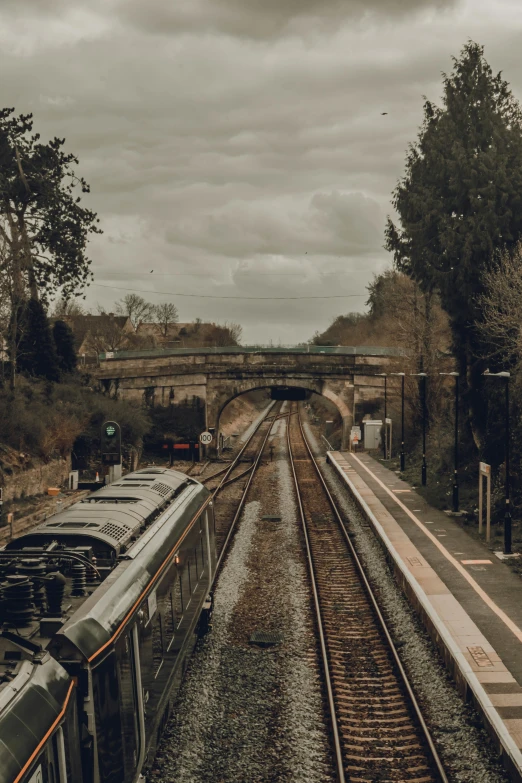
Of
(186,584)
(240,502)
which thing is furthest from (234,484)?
(186,584)

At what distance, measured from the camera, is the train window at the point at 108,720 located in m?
7.02

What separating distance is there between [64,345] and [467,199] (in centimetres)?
2708

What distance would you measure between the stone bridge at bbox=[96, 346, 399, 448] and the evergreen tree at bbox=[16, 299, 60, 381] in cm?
842

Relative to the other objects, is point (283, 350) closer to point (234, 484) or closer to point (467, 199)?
point (234, 484)

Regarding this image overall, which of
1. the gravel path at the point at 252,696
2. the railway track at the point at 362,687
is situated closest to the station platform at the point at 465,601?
the railway track at the point at 362,687

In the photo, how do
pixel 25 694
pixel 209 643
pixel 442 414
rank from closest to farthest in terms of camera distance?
pixel 25 694 → pixel 209 643 → pixel 442 414

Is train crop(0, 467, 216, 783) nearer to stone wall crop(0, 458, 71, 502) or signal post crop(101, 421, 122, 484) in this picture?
signal post crop(101, 421, 122, 484)

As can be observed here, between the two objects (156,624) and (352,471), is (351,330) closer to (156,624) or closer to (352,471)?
(352,471)

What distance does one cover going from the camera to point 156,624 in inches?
401

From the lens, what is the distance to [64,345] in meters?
49.3

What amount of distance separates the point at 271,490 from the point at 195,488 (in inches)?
770

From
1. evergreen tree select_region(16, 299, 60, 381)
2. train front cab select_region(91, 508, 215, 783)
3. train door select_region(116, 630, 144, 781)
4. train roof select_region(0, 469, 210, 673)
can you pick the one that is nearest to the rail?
train front cab select_region(91, 508, 215, 783)

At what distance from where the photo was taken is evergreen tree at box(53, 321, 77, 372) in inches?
1918

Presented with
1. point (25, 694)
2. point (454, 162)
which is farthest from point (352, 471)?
point (25, 694)
